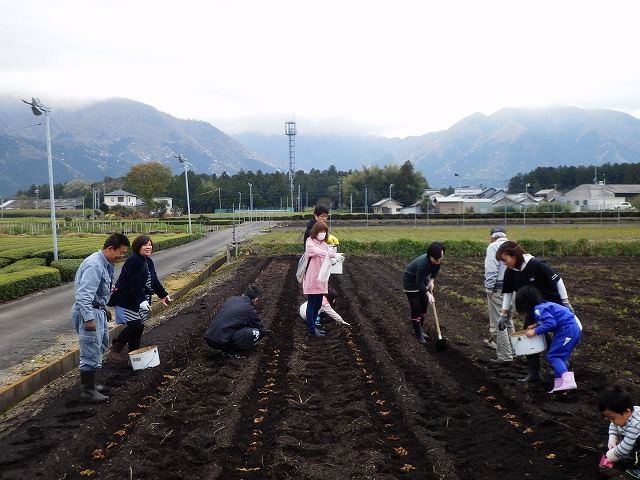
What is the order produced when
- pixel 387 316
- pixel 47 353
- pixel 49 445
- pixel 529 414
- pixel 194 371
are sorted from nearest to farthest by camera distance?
pixel 49 445
pixel 529 414
pixel 194 371
pixel 47 353
pixel 387 316

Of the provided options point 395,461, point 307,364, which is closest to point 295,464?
point 395,461

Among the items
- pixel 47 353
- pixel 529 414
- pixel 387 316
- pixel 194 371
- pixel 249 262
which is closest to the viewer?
pixel 529 414

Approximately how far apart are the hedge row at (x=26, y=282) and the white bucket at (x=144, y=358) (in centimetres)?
791

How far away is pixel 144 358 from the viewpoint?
701 centimetres

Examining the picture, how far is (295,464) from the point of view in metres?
4.37

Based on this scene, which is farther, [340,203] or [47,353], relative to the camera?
[340,203]

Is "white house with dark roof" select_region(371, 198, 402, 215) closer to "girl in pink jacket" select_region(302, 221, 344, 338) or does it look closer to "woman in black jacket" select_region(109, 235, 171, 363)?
"girl in pink jacket" select_region(302, 221, 344, 338)

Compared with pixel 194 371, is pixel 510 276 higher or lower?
higher

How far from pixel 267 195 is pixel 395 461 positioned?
85.9 m

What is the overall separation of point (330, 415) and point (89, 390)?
2.60 meters

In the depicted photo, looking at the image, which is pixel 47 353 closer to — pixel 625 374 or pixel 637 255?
pixel 625 374

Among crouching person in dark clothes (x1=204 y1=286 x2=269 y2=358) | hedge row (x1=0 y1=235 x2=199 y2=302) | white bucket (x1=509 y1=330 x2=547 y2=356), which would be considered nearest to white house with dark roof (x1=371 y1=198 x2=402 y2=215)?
hedge row (x1=0 y1=235 x2=199 y2=302)

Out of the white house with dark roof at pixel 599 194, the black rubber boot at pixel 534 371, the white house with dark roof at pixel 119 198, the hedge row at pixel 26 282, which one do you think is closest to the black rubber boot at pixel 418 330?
the black rubber boot at pixel 534 371

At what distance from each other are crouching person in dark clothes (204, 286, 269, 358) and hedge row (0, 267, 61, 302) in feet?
26.8
